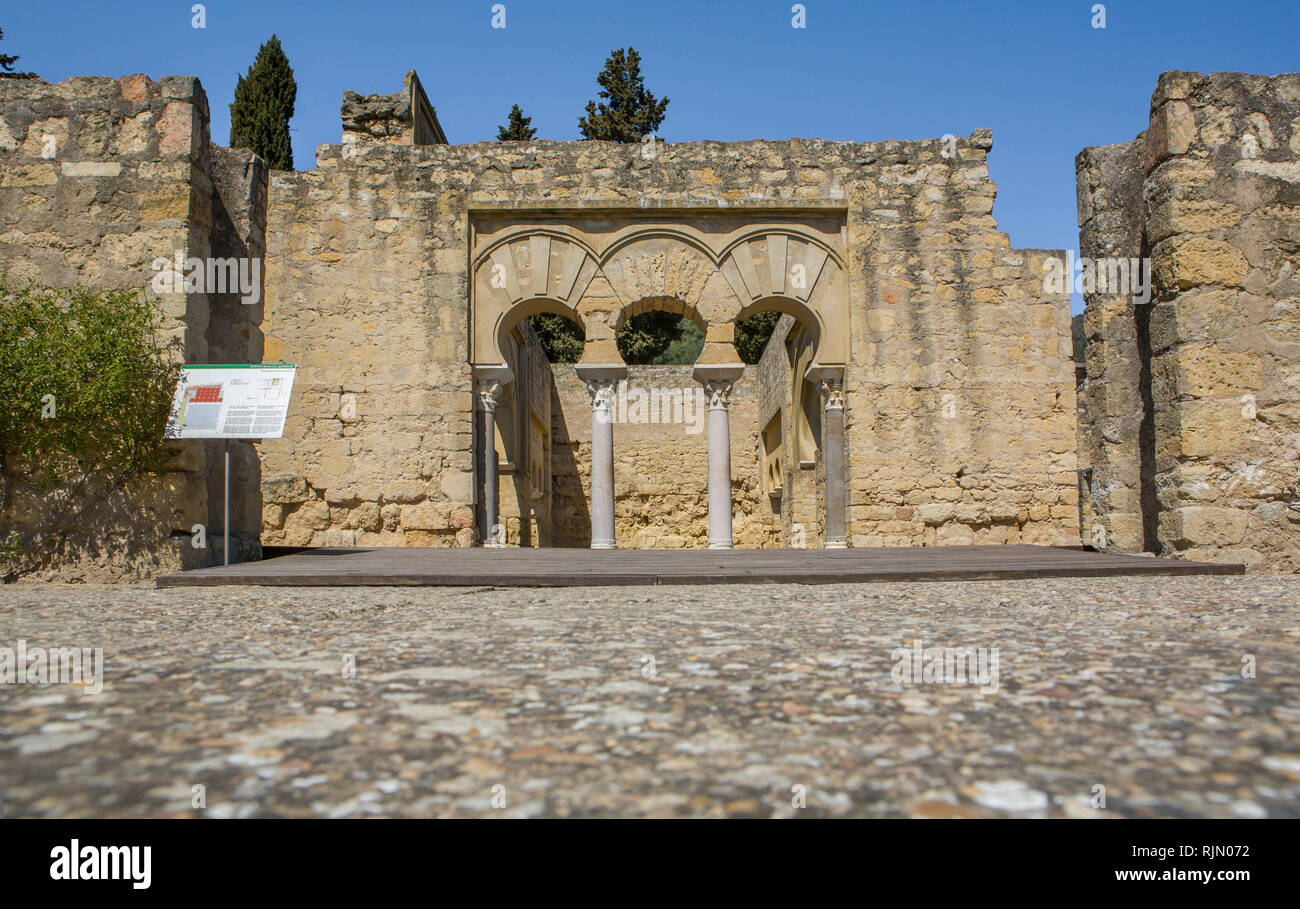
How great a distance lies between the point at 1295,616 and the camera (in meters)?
3.04

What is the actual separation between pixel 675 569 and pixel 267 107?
806 inches

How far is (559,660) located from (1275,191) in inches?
223

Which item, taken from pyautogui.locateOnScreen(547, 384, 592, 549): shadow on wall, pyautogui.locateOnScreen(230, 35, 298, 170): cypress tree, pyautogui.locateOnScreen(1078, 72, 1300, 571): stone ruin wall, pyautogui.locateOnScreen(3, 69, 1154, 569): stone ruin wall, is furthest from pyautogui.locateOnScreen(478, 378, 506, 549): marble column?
pyautogui.locateOnScreen(230, 35, 298, 170): cypress tree

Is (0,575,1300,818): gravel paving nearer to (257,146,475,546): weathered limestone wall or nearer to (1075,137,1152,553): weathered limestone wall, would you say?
(1075,137,1152,553): weathered limestone wall

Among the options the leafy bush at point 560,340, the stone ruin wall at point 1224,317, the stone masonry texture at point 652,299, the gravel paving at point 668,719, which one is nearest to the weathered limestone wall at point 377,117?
the stone masonry texture at point 652,299

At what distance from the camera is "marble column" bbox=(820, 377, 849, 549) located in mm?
9617

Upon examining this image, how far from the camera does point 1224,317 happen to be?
538 cm

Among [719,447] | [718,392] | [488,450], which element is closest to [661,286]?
[718,392]

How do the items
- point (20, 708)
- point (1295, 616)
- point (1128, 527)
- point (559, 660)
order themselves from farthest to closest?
1. point (1128, 527)
2. point (1295, 616)
3. point (559, 660)
4. point (20, 708)

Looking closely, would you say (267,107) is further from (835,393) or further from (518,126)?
(835,393)

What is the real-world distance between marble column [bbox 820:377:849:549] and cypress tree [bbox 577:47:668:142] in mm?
18802
